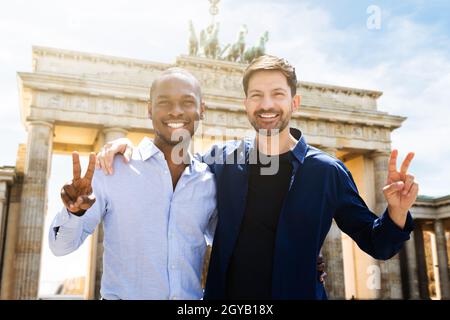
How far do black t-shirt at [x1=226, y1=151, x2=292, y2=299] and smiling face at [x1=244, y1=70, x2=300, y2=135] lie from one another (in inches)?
15.6

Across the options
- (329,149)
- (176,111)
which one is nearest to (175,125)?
(176,111)

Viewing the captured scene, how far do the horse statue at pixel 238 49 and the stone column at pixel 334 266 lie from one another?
38.9 ft

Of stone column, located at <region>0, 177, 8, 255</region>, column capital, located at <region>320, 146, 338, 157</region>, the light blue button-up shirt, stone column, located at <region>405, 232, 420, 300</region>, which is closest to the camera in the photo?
the light blue button-up shirt

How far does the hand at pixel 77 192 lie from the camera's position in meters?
2.77

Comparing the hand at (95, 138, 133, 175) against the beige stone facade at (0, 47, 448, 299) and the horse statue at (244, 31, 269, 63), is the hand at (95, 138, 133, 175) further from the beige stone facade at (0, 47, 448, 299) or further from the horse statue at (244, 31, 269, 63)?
the horse statue at (244, 31, 269, 63)

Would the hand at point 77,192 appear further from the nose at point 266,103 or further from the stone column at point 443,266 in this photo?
the stone column at point 443,266

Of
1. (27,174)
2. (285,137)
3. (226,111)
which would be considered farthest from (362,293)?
(285,137)

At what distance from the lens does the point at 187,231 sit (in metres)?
3.21

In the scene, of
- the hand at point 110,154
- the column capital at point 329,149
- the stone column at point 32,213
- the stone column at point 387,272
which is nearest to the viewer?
the hand at point 110,154

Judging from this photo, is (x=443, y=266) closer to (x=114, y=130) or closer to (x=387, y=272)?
(x=387, y=272)

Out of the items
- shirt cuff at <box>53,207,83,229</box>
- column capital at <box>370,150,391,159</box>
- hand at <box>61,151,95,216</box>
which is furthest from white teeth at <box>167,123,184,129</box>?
column capital at <box>370,150,391,159</box>

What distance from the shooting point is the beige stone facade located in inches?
871

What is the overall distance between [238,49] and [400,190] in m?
26.7

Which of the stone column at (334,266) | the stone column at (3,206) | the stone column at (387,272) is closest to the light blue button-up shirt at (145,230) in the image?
the stone column at (3,206)
